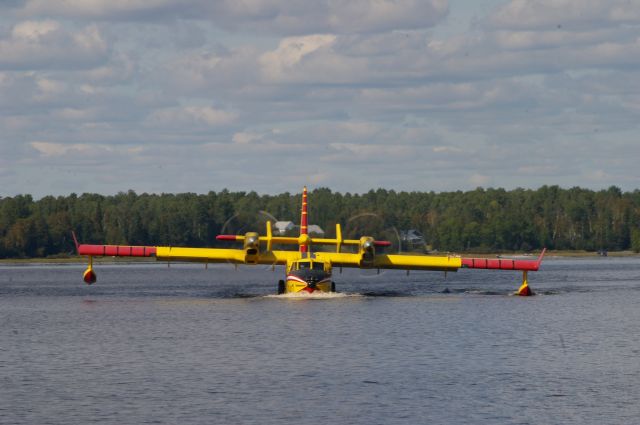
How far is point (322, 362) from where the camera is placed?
46.0 metres

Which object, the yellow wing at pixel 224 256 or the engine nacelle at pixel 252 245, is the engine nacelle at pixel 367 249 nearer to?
the yellow wing at pixel 224 256

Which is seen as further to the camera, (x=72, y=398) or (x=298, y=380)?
(x=298, y=380)

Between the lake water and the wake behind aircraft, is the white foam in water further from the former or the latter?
the lake water

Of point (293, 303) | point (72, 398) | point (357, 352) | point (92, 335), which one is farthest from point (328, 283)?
point (72, 398)

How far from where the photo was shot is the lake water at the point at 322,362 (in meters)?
34.9

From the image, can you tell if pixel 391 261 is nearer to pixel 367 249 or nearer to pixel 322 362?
pixel 367 249

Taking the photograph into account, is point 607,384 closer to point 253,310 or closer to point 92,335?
point 92,335

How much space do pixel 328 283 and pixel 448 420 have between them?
44446 millimetres

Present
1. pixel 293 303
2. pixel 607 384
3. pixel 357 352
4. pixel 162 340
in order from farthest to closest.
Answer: pixel 293 303, pixel 162 340, pixel 357 352, pixel 607 384

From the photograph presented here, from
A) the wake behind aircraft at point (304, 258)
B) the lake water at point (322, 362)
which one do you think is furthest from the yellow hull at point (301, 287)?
the lake water at point (322, 362)

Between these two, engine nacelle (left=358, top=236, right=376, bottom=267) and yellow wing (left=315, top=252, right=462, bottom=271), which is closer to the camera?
engine nacelle (left=358, top=236, right=376, bottom=267)

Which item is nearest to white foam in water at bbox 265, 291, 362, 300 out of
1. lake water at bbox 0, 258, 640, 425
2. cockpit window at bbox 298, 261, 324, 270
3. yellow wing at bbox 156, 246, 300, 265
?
lake water at bbox 0, 258, 640, 425

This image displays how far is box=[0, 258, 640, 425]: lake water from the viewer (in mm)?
34938

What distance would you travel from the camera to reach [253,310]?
72188 mm
